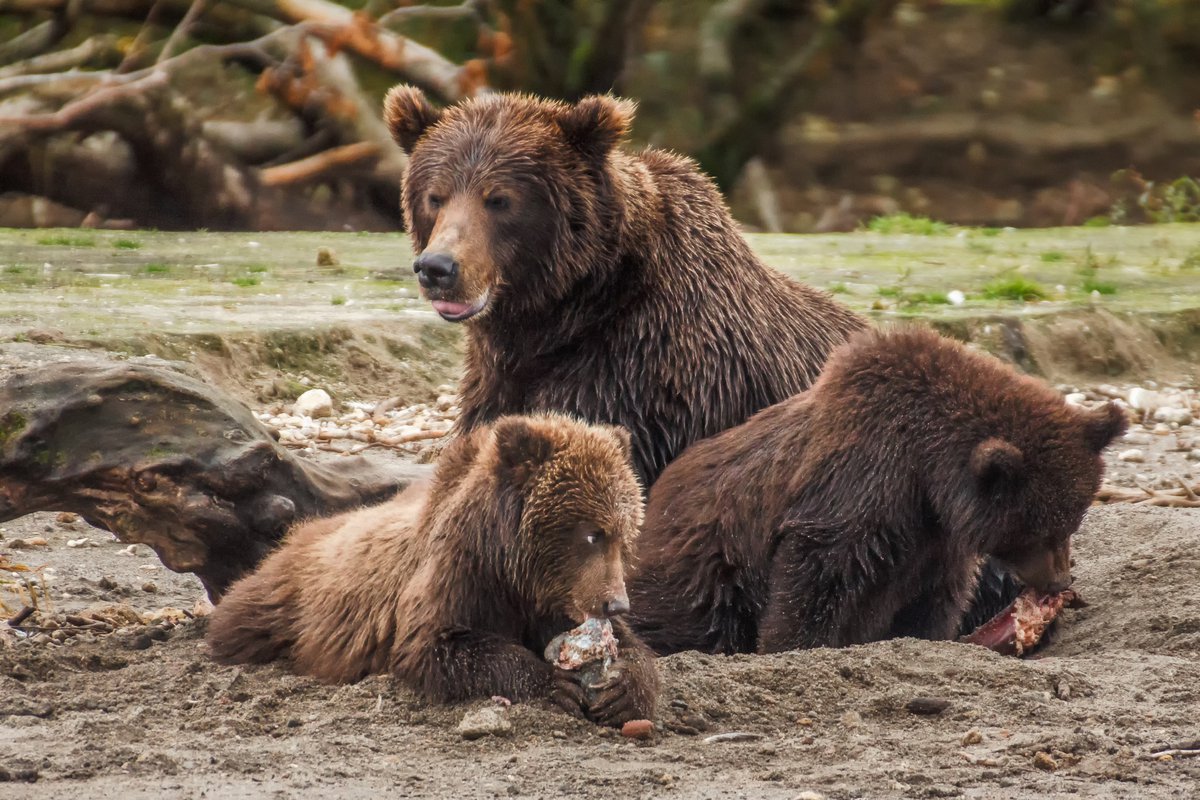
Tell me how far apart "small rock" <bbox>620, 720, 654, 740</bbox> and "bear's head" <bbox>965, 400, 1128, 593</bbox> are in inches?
63.1

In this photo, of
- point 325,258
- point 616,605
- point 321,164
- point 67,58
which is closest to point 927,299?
point 325,258

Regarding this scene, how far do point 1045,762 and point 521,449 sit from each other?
1.65m

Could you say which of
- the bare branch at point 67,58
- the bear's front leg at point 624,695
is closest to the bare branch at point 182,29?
the bare branch at point 67,58

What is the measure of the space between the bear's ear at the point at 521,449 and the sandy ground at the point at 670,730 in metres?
0.67

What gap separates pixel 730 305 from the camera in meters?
6.84

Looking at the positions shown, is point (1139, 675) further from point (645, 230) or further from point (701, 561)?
point (645, 230)

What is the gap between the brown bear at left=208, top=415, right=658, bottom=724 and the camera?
4598mm

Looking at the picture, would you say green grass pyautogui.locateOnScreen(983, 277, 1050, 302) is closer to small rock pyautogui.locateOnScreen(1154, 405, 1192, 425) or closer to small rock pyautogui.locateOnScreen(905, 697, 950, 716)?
small rock pyautogui.locateOnScreen(1154, 405, 1192, 425)

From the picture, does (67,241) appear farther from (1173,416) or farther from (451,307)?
(1173,416)

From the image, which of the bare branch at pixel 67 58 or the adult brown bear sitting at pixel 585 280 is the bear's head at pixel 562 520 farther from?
the bare branch at pixel 67 58

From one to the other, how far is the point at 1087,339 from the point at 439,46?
12.6 meters

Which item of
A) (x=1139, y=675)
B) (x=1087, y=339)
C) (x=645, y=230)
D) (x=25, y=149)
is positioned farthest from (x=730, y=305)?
(x=25, y=149)

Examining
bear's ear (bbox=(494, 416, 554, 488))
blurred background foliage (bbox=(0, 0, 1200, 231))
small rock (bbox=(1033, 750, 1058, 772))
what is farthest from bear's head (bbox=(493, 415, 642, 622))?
blurred background foliage (bbox=(0, 0, 1200, 231))

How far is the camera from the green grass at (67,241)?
1494 centimetres
